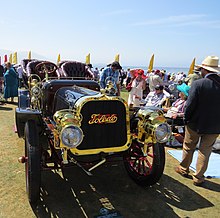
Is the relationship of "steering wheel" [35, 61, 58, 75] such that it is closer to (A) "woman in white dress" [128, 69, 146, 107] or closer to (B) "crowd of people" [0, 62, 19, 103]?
(B) "crowd of people" [0, 62, 19, 103]

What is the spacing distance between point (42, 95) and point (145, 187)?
232 cm

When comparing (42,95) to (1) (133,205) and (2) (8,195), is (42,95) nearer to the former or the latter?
(2) (8,195)

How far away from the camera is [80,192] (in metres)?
3.23

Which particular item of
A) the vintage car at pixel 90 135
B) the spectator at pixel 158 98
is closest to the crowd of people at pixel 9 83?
the spectator at pixel 158 98

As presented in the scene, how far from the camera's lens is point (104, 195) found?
3195 millimetres

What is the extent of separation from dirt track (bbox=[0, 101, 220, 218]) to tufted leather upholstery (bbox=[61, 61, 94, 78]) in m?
5.14

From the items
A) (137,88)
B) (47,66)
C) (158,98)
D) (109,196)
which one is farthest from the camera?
(47,66)

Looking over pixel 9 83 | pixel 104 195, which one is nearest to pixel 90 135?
pixel 104 195

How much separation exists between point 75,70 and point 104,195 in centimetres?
640

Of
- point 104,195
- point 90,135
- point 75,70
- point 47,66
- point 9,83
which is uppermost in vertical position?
point 47,66

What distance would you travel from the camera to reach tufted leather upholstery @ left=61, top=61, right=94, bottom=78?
28.6 ft

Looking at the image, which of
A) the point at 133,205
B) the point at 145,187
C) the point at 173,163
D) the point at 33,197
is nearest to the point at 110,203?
the point at 133,205

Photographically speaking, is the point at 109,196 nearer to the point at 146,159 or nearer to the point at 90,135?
the point at 146,159

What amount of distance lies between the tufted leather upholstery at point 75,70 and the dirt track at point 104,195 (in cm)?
514
